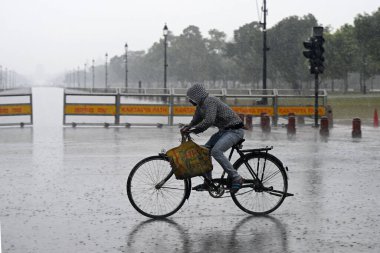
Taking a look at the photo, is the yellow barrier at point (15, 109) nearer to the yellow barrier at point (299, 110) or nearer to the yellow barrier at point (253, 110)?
the yellow barrier at point (253, 110)

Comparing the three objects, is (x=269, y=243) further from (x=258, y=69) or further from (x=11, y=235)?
(x=258, y=69)

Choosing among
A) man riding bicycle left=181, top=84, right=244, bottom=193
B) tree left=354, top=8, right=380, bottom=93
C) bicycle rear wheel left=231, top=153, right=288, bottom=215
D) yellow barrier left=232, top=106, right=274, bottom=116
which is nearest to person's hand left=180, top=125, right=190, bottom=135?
man riding bicycle left=181, top=84, right=244, bottom=193

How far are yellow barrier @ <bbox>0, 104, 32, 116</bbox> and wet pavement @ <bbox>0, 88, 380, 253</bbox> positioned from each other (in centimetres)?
1023

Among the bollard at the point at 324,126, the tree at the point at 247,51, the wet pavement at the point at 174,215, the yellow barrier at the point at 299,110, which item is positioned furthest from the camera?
the tree at the point at 247,51

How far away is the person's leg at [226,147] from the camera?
7398mm

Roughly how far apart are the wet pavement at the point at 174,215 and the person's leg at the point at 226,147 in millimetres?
524

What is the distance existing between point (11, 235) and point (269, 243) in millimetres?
2569

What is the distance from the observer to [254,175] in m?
7.71

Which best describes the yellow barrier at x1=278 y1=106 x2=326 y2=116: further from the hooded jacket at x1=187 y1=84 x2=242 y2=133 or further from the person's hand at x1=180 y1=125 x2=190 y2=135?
the person's hand at x1=180 y1=125 x2=190 y2=135

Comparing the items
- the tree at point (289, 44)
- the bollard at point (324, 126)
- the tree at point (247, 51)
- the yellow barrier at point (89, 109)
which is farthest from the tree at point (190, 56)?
the bollard at point (324, 126)

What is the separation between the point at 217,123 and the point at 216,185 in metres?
0.73

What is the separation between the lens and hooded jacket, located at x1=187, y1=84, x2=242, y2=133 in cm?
734

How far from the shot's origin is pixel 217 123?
297 inches

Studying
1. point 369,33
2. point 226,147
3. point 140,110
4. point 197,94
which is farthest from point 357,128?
point 369,33
